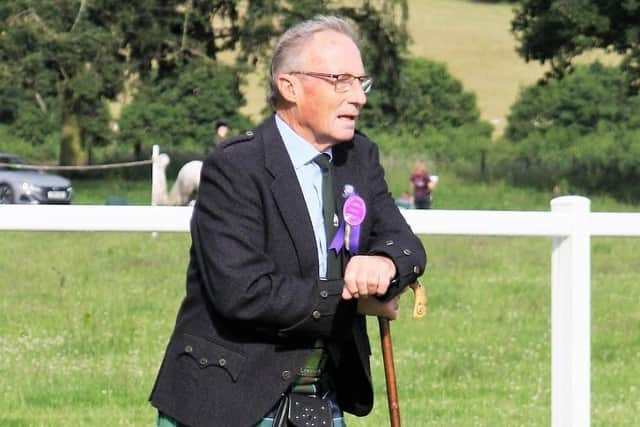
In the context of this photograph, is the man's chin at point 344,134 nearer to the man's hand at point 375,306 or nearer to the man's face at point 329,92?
the man's face at point 329,92

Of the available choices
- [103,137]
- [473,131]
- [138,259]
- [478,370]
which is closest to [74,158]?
[103,137]

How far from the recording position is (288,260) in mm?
3439

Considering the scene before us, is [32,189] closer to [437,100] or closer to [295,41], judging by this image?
[295,41]

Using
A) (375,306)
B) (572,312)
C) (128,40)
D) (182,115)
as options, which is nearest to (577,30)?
(128,40)

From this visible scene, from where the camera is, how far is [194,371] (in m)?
3.49

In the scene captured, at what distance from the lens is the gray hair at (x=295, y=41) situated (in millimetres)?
3502

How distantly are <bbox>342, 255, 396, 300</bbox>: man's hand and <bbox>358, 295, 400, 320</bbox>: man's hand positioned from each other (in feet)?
0.25

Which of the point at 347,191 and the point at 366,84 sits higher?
the point at 366,84

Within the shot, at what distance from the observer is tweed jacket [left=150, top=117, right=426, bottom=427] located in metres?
3.35

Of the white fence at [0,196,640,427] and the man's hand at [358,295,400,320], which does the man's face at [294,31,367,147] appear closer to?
the man's hand at [358,295,400,320]

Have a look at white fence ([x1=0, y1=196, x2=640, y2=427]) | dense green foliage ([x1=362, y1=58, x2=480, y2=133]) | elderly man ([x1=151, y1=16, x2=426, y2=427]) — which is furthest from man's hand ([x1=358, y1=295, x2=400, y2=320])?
dense green foliage ([x1=362, y1=58, x2=480, y2=133])

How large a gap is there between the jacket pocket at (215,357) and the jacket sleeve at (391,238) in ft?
1.23

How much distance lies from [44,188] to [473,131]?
4122 centimetres

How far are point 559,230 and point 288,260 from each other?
164cm
